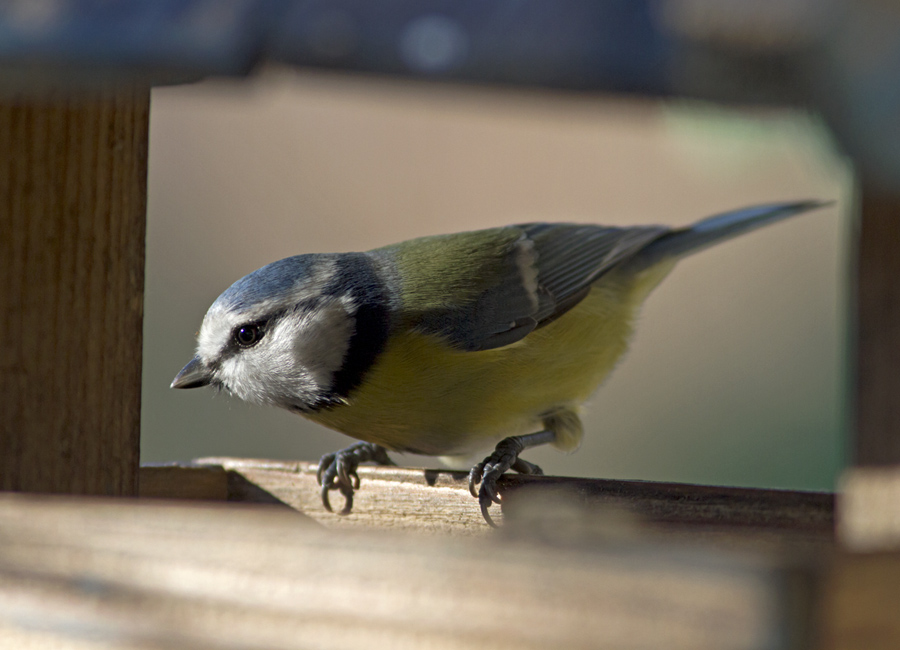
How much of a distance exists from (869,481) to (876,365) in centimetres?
23

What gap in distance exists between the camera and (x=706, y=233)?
10.1 ft

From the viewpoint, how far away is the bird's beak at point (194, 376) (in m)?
2.23

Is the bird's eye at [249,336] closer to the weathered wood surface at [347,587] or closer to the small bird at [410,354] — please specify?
the small bird at [410,354]

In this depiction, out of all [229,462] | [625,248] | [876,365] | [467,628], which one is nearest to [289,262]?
[229,462]

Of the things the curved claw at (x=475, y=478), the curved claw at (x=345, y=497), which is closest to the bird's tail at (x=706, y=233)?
the curved claw at (x=475, y=478)

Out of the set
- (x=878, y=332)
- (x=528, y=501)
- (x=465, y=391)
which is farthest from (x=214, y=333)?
(x=878, y=332)

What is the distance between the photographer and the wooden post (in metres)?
1.69

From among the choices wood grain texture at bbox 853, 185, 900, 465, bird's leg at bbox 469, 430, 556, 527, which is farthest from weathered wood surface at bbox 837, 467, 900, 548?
bird's leg at bbox 469, 430, 556, 527

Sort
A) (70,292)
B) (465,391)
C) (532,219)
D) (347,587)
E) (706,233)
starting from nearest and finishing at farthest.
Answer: (347,587) → (70,292) → (465,391) → (706,233) → (532,219)

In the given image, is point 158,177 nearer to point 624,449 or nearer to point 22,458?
point 624,449

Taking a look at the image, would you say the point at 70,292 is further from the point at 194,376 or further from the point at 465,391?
the point at 465,391

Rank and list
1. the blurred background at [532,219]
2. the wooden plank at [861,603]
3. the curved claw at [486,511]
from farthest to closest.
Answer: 1. the blurred background at [532,219]
2. the curved claw at [486,511]
3. the wooden plank at [861,603]

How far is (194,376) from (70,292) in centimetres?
55

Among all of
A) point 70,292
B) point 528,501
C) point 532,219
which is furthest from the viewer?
point 532,219
